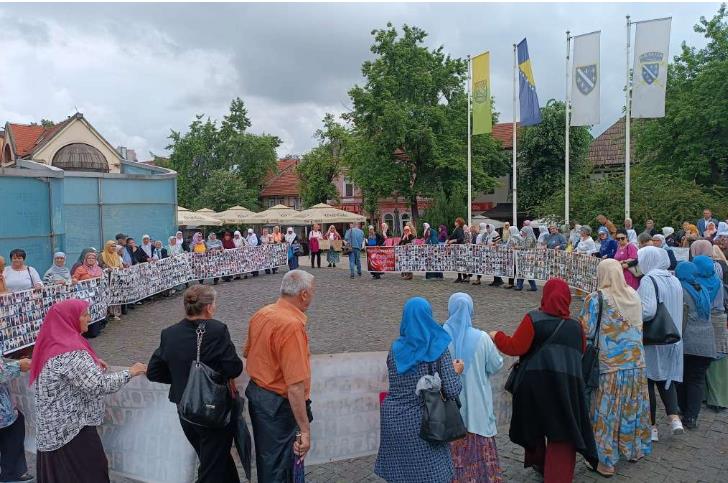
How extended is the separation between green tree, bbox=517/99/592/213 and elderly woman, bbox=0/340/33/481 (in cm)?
3808

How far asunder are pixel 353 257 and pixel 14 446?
54.1 feet

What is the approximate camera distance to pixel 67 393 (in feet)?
13.4

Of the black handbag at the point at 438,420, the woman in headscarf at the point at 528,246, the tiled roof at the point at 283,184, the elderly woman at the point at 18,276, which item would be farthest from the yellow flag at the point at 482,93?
the tiled roof at the point at 283,184

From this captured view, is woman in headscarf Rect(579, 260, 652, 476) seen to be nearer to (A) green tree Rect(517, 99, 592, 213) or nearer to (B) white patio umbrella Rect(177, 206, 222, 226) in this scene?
(B) white patio umbrella Rect(177, 206, 222, 226)

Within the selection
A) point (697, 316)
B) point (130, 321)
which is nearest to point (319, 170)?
point (130, 321)

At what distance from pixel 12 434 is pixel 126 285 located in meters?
9.96

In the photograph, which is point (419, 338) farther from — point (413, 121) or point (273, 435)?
point (413, 121)

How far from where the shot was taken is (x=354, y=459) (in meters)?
5.44

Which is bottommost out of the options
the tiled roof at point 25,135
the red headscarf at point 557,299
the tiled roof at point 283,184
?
the red headscarf at point 557,299

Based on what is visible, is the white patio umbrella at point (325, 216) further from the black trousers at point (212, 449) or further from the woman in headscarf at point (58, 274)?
the black trousers at point (212, 449)

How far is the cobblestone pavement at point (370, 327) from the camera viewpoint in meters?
5.36

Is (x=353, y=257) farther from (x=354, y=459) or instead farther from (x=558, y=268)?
(x=354, y=459)

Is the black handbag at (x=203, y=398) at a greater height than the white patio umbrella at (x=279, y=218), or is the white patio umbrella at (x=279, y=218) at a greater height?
the white patio umbrella at (x=279, y=218)

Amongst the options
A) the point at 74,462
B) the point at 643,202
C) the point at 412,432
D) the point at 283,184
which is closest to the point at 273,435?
the point at 412,432
